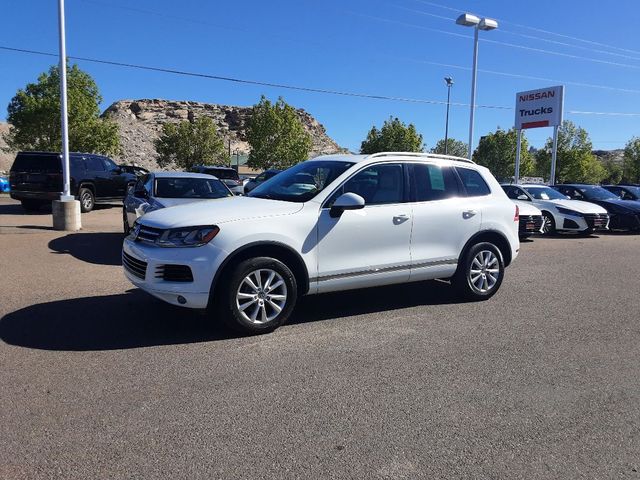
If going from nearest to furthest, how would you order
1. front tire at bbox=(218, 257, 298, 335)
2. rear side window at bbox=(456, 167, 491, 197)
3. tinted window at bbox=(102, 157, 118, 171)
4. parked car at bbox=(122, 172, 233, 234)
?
front tire at bbox=(218, 257, 298, 335), rear side window at bbox=(456, 167, 491, 197), parked car at bbox=(122, 172, 233, 234), tinted window at bbox=(102, 157, 118, 171)

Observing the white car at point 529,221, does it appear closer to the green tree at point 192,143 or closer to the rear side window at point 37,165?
the rear side window at point 37,165

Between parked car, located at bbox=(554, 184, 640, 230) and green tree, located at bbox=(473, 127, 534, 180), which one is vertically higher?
green tree, located at bbox=(473, 127, 534, 180)

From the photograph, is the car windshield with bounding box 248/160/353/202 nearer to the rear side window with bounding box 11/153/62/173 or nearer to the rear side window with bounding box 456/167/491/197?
the rear side window with bounding box 456/167/491/197

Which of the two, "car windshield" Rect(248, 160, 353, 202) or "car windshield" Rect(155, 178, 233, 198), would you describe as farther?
"car windshield" Rect(155, 178, 233, 198)

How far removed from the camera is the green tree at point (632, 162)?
6219 cm

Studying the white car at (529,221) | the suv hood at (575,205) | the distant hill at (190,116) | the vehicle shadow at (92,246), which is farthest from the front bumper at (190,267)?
the distant hill at (190,116)

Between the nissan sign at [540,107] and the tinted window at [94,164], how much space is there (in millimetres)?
20748

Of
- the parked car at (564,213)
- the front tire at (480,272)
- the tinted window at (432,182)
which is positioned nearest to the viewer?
the tinted window at (432,182)

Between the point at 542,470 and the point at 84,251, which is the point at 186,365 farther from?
the point at 84,251

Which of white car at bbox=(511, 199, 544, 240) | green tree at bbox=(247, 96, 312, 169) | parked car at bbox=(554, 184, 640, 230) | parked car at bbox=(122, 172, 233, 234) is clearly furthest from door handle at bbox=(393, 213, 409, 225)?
green tree at bbox=(247, 96, 312, 169)

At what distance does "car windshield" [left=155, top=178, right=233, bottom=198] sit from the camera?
992 centimetres

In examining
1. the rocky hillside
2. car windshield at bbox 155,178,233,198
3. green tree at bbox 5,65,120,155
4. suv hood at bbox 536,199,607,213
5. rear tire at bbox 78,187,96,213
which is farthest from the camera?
the rocky hillside

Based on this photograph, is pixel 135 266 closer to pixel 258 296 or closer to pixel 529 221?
pixel 258 296

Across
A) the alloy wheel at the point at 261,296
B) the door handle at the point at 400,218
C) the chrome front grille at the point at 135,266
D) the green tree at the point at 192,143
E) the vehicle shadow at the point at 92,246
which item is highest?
the green tree at the point at 192,143
